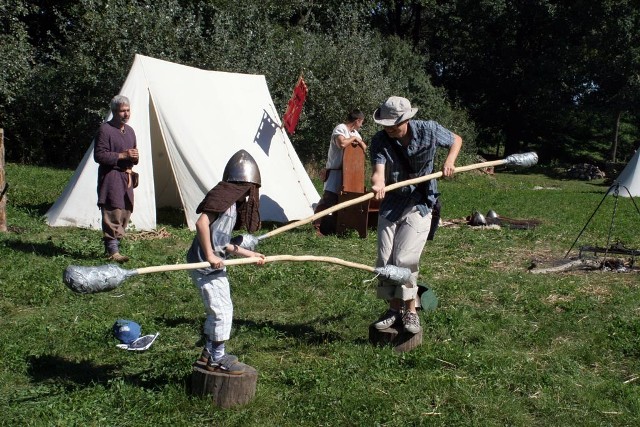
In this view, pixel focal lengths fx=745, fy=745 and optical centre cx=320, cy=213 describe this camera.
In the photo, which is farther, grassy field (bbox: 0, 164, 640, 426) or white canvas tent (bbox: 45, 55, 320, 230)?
white canvas tent (bbox: 45, 55, 320, 230)

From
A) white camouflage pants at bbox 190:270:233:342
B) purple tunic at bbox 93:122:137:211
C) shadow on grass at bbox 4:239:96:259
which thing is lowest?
shadow on grass at bbox 4:239:96:259

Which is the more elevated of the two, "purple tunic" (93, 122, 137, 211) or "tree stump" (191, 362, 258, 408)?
"purple tunic" (93, 122, 137, 211)

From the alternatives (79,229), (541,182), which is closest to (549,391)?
(79,229)

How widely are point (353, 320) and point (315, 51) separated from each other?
17.4 meters

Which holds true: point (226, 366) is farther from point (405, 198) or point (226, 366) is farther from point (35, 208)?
point (35, 208)

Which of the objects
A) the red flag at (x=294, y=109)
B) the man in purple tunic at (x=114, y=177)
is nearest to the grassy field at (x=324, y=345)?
the man in purple tunic at (x=114, y=177)

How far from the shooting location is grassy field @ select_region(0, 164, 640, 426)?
429 centimetres

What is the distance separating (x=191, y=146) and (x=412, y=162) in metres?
5.54

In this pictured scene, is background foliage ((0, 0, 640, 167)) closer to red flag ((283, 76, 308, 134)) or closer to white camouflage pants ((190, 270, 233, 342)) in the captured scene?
red flag ((283, 76, 308, 134))

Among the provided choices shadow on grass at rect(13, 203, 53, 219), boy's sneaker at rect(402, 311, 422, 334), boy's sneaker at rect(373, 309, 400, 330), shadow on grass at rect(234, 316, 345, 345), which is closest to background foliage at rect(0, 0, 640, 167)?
shadow on grass at rect(13, 203, 53, 219)

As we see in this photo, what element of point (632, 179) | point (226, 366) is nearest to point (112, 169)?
point (226, 366)

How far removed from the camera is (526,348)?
5.52 metres

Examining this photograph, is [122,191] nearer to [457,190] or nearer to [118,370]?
[118,370]

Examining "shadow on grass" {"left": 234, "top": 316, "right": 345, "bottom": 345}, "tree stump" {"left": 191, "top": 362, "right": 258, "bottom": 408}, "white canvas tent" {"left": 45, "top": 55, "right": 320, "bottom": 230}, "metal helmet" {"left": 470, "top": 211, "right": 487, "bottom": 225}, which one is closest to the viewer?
"tree stump" {"left": 191, "top": 362, "right": 258, "bottom": 408}
